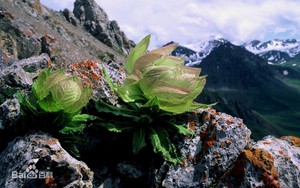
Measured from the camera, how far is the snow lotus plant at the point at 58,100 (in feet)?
15.6

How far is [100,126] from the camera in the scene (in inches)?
221

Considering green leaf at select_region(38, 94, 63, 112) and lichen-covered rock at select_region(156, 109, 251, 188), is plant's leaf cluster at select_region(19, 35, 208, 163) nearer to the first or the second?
green leaf at select_region(38, 94, 63, 112)

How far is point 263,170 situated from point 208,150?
2.89 feet

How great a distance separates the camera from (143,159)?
567 cm

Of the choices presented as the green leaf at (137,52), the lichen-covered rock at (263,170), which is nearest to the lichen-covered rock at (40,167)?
the green leaf at (137,52)

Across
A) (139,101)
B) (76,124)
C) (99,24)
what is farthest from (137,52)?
(99,24)

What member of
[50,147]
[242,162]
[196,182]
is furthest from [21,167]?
[242,162]

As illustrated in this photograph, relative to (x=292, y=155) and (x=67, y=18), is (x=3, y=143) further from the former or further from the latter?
(x=67, y=18)

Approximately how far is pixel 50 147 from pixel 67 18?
132 metres

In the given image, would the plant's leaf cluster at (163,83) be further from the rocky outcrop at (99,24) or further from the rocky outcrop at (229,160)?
the rocky outcrop at (99,24)

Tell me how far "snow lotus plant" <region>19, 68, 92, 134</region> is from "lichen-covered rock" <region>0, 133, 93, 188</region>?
326mm

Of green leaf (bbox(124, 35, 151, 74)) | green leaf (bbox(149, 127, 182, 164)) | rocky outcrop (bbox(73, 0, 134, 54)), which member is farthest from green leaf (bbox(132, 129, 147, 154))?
rocky outcrop (bbox(73, 0, 134, 54))

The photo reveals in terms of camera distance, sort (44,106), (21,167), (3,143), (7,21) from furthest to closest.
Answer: (7,21) → (3,143) → (44,106) → (21,167)

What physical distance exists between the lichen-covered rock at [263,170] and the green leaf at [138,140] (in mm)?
1279
